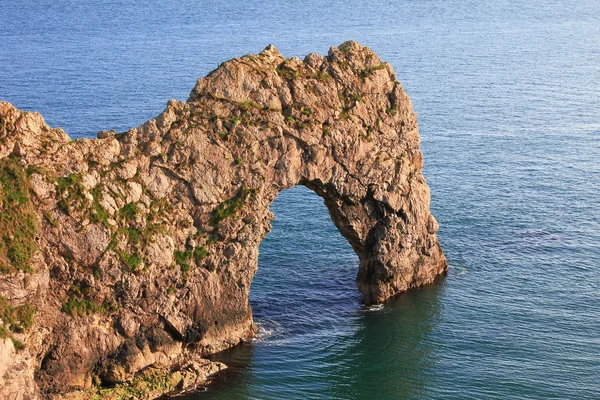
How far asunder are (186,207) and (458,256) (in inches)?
1244

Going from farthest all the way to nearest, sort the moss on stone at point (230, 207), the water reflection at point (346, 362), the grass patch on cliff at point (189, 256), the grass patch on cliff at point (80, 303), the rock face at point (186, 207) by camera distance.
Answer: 1. the moss on stone at point (230, 207)
2. the grass patch on cliff at point (189, 256)
3. the water reflection at point (346, 362)
4. the grass patch on cliff at point (80, 303)
5. the rock face at point (186, 207)

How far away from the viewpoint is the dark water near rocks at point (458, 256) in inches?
2405

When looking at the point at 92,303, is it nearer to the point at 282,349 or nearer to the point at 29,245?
the point at 29,245

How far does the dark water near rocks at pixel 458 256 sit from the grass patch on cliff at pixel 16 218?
1505 centimetres

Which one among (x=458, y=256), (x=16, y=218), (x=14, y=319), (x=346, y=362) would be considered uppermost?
(x=16, y=218)

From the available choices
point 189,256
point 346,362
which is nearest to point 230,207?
point 189,256

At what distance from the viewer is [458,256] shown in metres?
82.1

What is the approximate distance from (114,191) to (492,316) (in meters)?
31.6

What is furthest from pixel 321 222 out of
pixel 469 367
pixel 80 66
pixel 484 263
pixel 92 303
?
pixel 80 66

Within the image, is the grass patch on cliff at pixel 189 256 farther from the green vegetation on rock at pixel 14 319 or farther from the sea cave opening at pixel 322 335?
the green vegetation on rock at pixel 14 319

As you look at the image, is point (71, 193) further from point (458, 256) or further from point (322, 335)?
point (458, 256)

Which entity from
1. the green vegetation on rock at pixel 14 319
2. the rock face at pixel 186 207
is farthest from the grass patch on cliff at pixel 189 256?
the green vegetation on rock at pixel 14 319

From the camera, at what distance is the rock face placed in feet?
176

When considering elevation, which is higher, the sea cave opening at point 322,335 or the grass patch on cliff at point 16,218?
the grass patch on cliff at point 16,218
